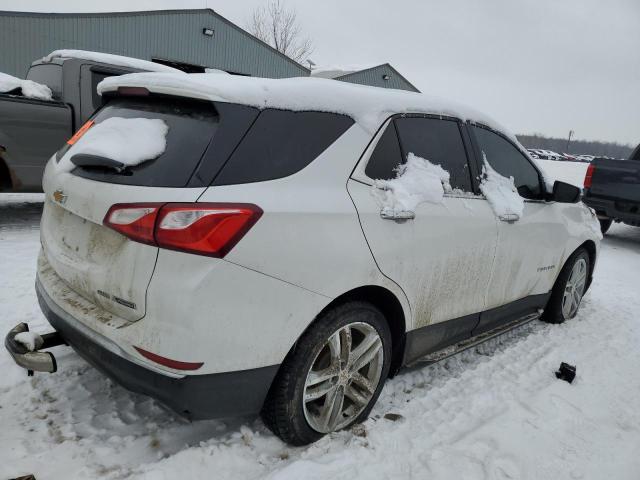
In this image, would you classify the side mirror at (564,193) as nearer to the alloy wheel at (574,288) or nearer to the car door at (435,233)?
the alloy wheel at (574,288)

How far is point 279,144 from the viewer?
1.93 metres

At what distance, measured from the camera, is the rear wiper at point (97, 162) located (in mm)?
1864

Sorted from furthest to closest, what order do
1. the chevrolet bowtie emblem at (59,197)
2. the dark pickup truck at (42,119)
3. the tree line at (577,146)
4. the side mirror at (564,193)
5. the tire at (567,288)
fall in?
the tree line at (577,146) → the dark pickup truck at (42,119) → the tire at (567,288) → the side mirror at (564,193) → the chevrolet bowtie emblem at (59,197)

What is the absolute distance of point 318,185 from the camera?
2.01 metres

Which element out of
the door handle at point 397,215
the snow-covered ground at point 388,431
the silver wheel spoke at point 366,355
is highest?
the door handle at point 397,215

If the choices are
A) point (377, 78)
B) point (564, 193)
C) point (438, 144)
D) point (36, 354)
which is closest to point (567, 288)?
point (564, 193)

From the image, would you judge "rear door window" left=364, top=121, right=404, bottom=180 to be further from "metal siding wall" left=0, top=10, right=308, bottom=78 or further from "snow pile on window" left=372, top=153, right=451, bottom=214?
"metal siding wall" left=0, top=10, right=308, bottom=78

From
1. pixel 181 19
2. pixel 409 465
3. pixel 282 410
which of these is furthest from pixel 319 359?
pixel 181 19

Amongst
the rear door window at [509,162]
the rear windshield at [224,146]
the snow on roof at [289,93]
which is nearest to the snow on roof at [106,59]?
the snow on roof at [289,93]

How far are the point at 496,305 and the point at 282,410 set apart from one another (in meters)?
1.80

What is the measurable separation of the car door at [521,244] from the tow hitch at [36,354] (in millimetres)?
2474

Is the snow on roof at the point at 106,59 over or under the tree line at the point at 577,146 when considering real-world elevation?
under

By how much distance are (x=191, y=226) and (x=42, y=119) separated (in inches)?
188

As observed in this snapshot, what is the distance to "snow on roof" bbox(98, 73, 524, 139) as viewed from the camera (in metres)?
1.90
